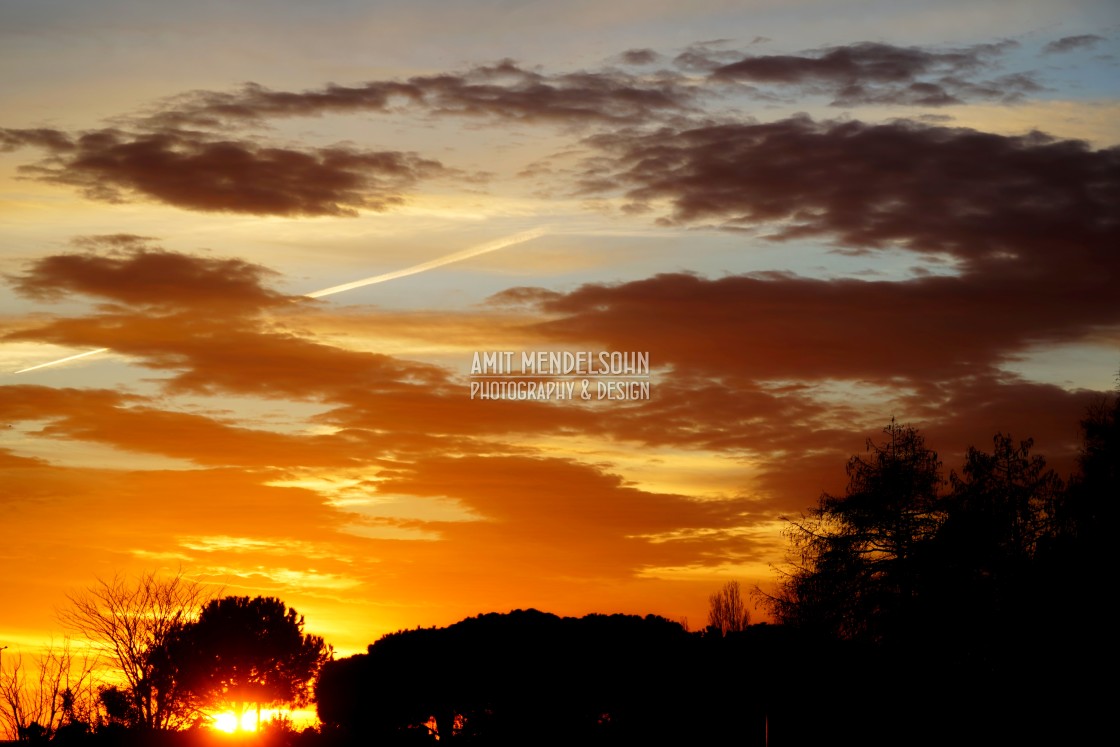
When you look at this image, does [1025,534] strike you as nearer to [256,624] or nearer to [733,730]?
[733,730]

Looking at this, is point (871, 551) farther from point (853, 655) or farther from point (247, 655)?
point (247, 655)

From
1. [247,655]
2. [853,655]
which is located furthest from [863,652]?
[247,655]

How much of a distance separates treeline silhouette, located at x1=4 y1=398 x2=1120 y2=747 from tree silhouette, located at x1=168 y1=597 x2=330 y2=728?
16345 millimetres

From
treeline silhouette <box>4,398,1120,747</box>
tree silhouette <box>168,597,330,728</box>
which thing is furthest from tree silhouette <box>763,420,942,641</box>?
tree silhouette <box>168,597,330,728</box>

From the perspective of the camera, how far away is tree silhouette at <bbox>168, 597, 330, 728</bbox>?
84250mm

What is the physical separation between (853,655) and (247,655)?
54.8 metres

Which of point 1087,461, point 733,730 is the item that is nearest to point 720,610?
point 733,730

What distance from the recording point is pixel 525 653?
63.6 meters

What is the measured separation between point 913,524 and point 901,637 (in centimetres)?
541

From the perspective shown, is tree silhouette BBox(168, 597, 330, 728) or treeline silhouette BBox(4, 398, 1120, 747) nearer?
treeline silhouette BBox(4, 398, 1120, 747)

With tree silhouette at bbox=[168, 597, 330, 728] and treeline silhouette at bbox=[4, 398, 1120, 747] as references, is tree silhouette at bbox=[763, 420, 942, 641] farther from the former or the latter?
tree silhouette at bbox=[168, 597, 330, 728]

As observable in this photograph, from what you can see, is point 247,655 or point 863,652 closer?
point 863,652

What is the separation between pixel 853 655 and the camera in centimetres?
4781

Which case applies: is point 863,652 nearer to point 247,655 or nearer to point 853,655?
point 853,655
